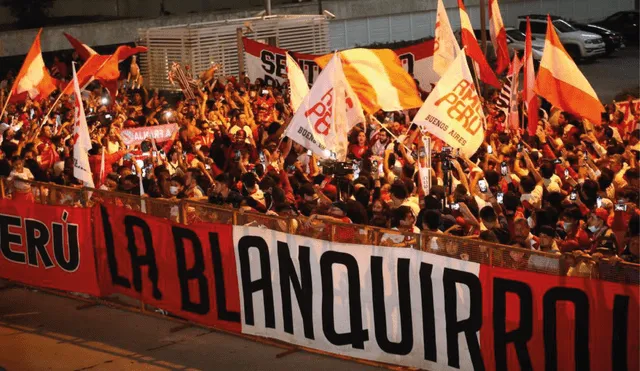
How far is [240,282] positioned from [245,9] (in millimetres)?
29943

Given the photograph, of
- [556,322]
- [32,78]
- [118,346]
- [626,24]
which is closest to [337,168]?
[118,346]

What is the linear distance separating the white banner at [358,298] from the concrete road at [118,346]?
27 centimetres

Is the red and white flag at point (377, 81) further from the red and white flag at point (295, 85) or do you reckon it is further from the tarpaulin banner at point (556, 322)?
the tarpaulin banner at point (556, 322)

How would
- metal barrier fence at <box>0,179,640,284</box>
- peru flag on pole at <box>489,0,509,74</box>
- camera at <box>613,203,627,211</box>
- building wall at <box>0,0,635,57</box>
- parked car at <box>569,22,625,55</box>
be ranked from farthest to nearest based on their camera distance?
parked car at <box>569,22,625,55</box> → building wall at <box>0,0,635,57</box> → peru flag on pole at <box>489,0,509,74</box> → camera at <box>613,203,627,211</box> → metal barrier fence at <box>0,179,640,284</box>

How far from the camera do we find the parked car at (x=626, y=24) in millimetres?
43281

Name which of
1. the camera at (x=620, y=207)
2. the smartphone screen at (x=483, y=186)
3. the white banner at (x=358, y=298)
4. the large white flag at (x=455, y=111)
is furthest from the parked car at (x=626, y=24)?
the white banner at (x=358, y=298)

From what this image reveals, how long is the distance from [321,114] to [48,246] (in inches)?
147

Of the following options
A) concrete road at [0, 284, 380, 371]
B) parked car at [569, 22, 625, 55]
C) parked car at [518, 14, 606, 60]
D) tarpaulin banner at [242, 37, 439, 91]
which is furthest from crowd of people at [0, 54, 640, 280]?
parked car at [569, 22, 625, 55]

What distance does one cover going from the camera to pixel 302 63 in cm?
2158

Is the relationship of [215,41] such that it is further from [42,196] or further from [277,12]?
[42,196]

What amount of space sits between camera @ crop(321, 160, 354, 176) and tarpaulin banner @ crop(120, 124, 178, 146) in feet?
12.2

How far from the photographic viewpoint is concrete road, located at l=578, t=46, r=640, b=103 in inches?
1271

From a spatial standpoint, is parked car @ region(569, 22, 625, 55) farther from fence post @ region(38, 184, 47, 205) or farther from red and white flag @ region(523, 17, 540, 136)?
fence post @ region(38, 184, 47, 205)

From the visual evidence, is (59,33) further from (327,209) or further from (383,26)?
(327,209)
